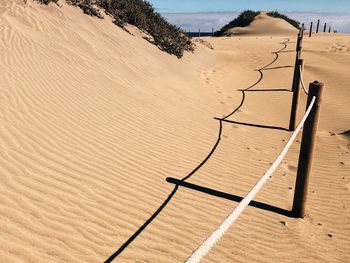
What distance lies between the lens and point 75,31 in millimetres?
11594

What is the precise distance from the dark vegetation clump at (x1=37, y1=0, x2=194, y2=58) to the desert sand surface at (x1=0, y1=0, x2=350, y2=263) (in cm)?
250

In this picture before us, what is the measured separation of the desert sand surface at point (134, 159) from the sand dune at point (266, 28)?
27.5 m

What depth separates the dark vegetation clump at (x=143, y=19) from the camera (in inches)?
562

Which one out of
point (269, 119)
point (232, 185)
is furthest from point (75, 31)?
point (232, 185)

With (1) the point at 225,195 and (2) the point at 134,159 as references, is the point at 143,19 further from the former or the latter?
(1) the point at 225,195

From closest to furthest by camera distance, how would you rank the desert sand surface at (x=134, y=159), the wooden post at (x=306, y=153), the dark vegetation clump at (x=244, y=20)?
the desert sand surface at (x=134, y=159), the wooden post at (x=306, y=153), the dark vegetation clump at (x=244, y=20)

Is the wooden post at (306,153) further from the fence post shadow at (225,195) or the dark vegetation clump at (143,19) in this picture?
the dark vegetation clump at (143,19)

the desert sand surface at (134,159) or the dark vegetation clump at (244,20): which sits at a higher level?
the dark vegetation clump at (244,20)

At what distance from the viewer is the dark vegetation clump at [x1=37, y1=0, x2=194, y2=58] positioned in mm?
14277

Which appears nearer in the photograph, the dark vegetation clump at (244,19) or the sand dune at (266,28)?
the sand dune at (266,28)

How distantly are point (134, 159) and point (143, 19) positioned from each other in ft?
38.9

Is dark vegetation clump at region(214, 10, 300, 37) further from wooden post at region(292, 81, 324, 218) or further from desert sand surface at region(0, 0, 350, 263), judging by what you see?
wooden post at region(292, 81, 324, 218)

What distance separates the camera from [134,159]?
564cm

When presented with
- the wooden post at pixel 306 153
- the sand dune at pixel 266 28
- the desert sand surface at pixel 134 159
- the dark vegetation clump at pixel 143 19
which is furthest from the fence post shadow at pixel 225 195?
the sand dune at pixel 266 28
